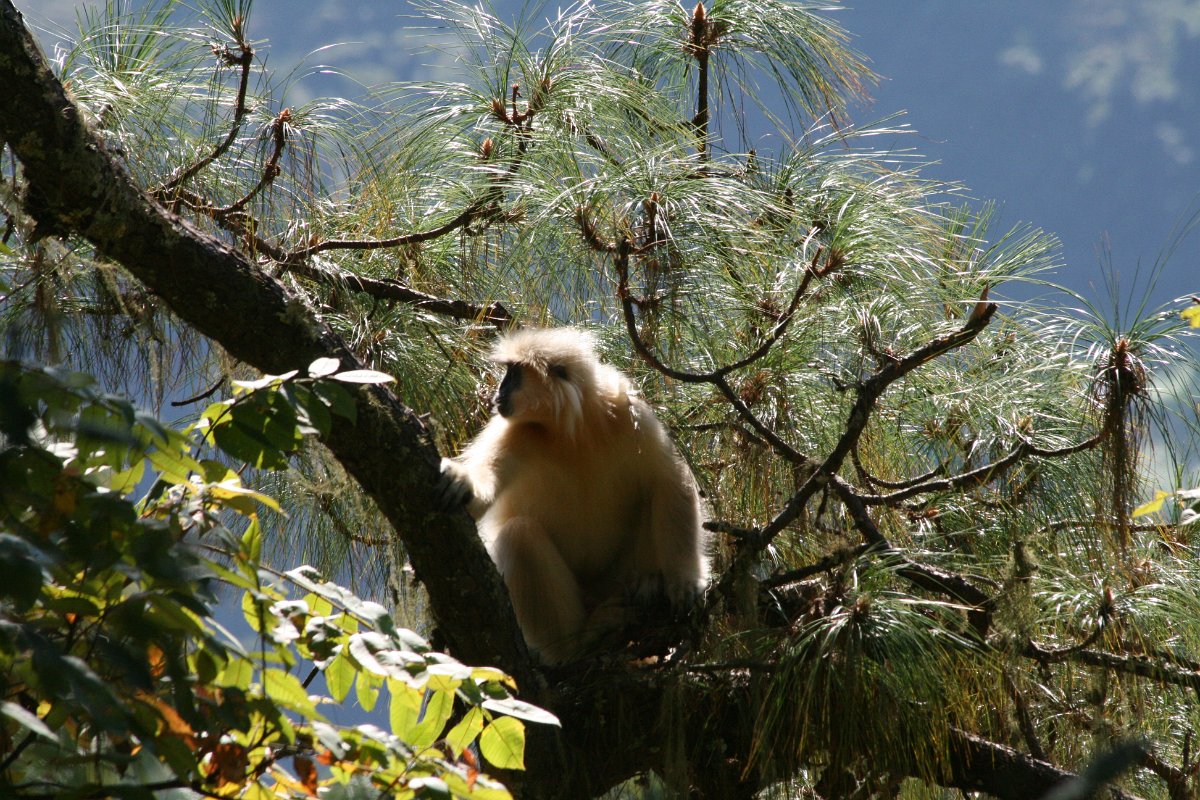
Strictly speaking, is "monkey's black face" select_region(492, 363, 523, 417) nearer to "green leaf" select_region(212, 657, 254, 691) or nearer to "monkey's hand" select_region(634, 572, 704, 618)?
"monkey's hand" select_region(634, 572, 704, 618)

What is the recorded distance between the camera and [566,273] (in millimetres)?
2777

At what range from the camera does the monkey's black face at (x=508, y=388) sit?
3131 millimetres

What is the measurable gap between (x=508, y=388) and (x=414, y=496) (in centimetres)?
86

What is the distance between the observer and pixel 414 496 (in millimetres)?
2314

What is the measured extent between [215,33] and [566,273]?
1.27 m

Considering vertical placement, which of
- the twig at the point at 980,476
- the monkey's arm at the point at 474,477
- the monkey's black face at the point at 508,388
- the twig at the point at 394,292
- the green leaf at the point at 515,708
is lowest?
the green leaf at the point at 515,708

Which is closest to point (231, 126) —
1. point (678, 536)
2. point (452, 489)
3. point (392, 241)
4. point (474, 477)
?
point (392, 241)

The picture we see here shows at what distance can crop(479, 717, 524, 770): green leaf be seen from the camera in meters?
1.49

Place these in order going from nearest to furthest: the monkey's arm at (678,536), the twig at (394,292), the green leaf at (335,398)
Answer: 1. the green leaf at (335,398)
2. the twig at (394,292)
3. the monkey's arm at (678,536)

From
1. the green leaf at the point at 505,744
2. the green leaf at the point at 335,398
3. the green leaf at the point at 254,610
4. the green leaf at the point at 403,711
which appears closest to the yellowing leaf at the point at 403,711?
the green leaf at the point at 403,711

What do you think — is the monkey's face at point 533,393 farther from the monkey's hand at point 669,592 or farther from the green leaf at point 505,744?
the green leaf at point 505,744

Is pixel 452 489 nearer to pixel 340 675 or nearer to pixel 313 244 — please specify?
pixel 340 675

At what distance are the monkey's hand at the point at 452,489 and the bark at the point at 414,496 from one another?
2 centimetres

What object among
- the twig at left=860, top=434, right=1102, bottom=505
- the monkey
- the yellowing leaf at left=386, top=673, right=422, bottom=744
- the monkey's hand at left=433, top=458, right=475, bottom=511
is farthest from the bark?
the yellowing leaf at left=386, top=673, right=422, bottom=744
